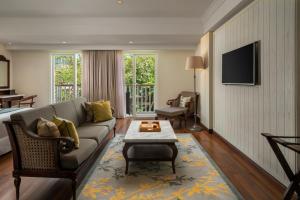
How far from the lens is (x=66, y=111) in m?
3.48

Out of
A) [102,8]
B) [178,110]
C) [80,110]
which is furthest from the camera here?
[178,110]

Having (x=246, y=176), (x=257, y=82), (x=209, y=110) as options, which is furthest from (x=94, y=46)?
(x=246, y=176)

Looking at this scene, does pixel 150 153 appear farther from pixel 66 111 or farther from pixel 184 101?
pixel 184 101

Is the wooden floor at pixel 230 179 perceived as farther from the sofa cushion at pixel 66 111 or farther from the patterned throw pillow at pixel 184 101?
the patterned throw pillow at pixel 184 101

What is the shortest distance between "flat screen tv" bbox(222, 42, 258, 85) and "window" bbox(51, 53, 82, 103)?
4693mm

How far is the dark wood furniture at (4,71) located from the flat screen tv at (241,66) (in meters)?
6.07

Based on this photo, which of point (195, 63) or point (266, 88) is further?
point (195, 63)

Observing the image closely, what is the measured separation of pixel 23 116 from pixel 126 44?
4598 mm

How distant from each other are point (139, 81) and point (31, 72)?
335 cm

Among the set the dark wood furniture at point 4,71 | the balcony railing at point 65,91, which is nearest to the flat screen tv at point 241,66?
the balcony railing at point 65,91

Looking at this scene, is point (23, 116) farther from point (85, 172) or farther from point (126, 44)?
point (126, 44)

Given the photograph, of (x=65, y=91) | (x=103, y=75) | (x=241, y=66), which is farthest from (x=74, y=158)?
(x=65, y=91)

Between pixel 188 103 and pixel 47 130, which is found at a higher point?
pixel 188 103

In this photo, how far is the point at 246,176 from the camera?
2.79 meters
